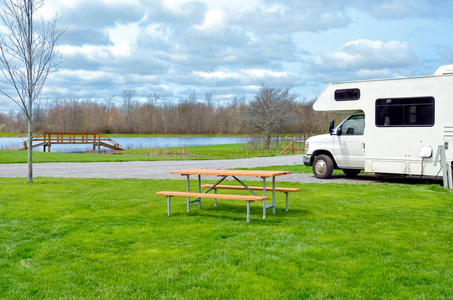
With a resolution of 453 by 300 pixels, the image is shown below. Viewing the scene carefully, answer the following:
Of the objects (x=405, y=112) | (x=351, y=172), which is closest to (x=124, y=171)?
(x=351, y=172)

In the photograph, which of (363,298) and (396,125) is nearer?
(363,298)

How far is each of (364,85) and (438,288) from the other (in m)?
10.0

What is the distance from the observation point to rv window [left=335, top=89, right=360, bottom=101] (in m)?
13.9

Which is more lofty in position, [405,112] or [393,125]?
[405,112]

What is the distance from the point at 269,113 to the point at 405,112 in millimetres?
33692

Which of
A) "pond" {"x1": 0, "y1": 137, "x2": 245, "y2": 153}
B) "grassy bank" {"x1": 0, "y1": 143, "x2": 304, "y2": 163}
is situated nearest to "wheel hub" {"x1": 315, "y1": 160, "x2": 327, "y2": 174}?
"grassy bank" {"x1": 0, "y1": 143, "x2": 304, "y2": 163}

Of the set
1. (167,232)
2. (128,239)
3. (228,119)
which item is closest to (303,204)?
(167,232)

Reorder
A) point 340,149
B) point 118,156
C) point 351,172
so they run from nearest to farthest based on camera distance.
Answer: point 340,149, point 351,172, point 118,156

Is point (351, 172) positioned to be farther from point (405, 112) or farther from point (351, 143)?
point (405, 112)

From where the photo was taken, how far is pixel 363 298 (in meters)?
4.26

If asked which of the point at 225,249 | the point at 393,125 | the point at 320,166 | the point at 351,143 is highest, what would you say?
the point at 393,125

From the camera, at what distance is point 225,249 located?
582cm

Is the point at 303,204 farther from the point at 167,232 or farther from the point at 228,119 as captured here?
the point at 228,119

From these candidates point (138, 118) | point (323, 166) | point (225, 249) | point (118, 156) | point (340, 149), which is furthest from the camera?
point (138, 118)
